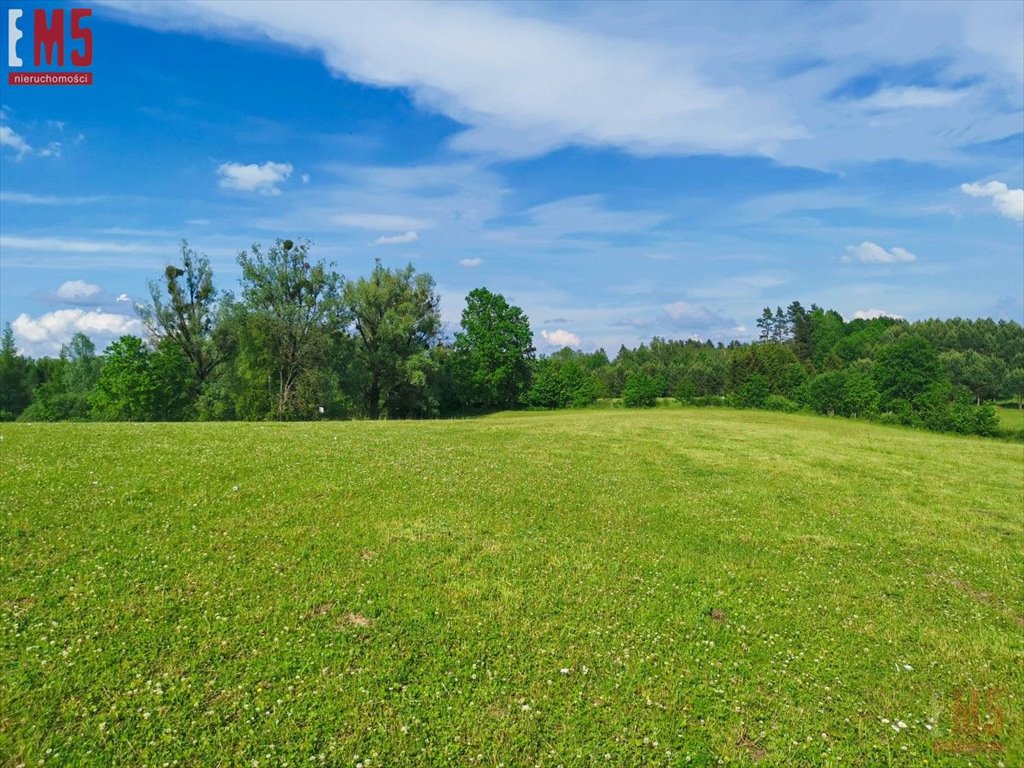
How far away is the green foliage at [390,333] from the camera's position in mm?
68062

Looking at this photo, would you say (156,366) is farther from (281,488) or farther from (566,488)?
(566,488)

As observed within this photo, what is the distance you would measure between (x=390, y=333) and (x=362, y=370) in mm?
6044

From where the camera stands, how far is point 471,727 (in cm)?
812

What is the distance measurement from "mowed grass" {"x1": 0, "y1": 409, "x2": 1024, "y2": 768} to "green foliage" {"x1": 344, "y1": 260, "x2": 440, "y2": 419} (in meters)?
47.4

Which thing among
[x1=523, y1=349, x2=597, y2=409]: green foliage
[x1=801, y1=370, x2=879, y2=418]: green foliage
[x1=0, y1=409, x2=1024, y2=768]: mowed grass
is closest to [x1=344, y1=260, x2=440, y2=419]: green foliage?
[x1=523, y1=349, x2=597, y2=409]: green foliage

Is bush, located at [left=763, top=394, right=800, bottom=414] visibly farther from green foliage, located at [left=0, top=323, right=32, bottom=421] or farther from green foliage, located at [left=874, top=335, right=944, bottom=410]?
green foliage, located at [left=0, top=323, right=32, bottom=421]

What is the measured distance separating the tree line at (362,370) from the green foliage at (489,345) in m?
0.25

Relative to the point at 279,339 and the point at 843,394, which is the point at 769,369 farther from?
the point at 279,339

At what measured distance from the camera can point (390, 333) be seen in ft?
224

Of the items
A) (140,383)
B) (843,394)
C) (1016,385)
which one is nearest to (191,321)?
(140,383)

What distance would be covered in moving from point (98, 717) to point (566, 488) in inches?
620

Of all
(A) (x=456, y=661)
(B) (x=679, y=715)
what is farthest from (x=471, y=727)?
(B) (x=679, y=715)

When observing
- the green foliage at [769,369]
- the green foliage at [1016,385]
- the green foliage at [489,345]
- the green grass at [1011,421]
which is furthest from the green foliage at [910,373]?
the green foliage at [489,345]

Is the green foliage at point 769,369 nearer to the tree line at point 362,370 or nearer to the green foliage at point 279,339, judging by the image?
the tree line at point 362,370
